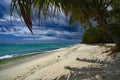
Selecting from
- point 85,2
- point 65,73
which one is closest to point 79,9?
point 85,2

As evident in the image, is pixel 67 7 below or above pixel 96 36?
above

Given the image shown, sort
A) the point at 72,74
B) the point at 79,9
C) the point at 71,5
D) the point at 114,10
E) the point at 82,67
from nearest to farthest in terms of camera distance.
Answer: the point at 72,74 → the point at 82,67 → the point at 71,5 → the point at 79,9 → the point at 114,10

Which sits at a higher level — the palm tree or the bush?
the palm tree

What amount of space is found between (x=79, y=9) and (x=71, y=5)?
0.69 m

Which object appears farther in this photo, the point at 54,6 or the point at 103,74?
the point at 54,6

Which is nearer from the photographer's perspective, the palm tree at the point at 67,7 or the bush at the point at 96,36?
the palm tree at the point at 67,7

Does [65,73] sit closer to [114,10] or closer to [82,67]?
[82,67]

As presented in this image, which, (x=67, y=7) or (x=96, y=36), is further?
(x=96, y=36)

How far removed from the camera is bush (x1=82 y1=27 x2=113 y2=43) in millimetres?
21112

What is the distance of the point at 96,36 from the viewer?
2244 centimetres

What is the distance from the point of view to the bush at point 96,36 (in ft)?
69.3

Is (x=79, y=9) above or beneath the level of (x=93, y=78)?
above

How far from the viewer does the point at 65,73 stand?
7617 millimetres

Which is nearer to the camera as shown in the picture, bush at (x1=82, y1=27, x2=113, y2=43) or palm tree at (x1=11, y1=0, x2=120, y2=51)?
palm tree at (x1=11, y1=0, x2=120, y2=51)
